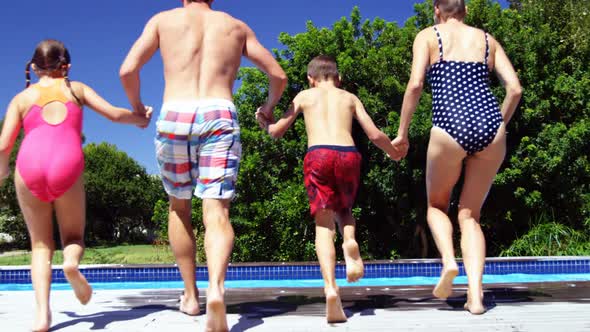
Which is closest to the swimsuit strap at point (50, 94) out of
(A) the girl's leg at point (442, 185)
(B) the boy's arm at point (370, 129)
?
(B) the boy's arm at point (370, 129)

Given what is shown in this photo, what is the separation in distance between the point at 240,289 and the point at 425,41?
2.73 m

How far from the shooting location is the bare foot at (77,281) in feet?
10.3

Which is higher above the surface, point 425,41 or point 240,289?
point 425,41

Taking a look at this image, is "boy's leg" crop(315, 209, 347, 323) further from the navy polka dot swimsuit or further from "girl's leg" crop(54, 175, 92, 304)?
"girl's leg" crop(54, 175, 92, 304)

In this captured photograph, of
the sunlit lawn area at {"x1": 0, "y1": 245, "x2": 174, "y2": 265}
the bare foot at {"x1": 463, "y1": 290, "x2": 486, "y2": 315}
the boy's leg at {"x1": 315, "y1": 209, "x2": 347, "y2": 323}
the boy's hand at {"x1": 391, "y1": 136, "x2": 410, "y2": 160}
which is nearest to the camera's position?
the boy's leg at {"x1": 315, "y1": 209, "x2": 347, "y2": 323}

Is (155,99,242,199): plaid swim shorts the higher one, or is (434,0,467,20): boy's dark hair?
(434,0,467,20): boy's dark hair

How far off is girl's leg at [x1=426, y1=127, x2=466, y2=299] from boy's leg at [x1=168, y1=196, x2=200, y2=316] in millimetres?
1498

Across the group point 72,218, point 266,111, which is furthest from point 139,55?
point 72,218

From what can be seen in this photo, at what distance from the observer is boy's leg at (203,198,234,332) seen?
281cm

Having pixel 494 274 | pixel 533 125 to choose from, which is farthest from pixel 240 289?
pixel 533 125

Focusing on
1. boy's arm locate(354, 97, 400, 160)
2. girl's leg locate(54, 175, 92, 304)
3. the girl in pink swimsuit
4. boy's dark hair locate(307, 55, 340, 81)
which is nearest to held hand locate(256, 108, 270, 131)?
boy's dark hair locate(307, 55, 340, 81)

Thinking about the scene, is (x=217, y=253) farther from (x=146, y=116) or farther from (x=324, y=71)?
(x=324, y=71)

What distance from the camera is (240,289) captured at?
5.08m

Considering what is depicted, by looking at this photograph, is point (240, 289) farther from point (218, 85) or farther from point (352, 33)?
point (352, 33)
